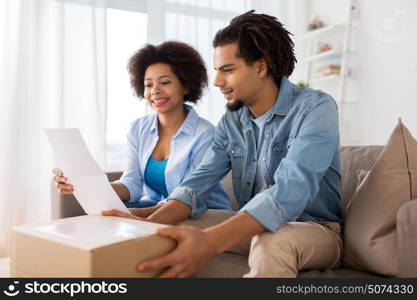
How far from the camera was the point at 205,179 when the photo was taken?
1.33 m

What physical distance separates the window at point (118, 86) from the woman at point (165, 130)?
0.88m

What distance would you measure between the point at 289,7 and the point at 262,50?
2709mm

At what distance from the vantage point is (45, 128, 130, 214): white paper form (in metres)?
1.08

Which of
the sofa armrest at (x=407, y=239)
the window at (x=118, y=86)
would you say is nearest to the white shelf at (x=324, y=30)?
the window at (x=118, y=86)

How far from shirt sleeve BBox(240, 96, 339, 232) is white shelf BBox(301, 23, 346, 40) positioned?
242 centimetres

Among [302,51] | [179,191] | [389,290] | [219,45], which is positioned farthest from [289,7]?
[389,290]

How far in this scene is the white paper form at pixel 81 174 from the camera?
1.08 meters

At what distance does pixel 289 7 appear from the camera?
12.2ft

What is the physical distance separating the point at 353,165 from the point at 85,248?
3.36 feet

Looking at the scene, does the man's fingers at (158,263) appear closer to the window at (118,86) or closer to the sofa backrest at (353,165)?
the sofa backrest at (353,165)

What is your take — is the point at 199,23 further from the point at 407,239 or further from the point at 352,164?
the point at 407,239

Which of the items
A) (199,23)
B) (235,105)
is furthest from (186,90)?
(199,23)

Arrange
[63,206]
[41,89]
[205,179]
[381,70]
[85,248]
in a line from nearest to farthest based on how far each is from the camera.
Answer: [85,248]
[205,179]
[63,206]
[41,89]
[381,70]

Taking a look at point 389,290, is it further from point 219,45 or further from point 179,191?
point 219,45
